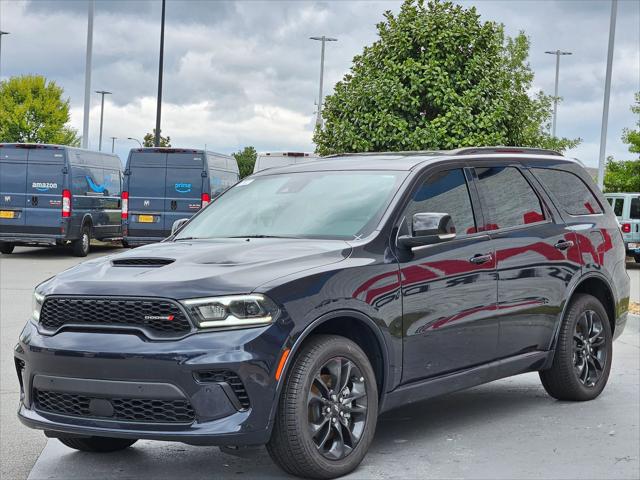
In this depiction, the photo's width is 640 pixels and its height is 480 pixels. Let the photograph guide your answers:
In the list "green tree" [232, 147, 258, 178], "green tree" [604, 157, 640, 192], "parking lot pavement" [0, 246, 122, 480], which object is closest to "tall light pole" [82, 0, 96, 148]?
"parking lot pavement" [0, 246, 122, 480]

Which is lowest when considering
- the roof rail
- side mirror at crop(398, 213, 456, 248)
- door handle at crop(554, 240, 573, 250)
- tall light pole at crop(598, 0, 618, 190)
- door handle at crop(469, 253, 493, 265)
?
door handle at crop(469, 253, 493, 265)

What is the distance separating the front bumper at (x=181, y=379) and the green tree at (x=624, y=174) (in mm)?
35628

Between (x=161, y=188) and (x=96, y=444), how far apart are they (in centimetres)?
1883

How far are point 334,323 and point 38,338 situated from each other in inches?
58.7

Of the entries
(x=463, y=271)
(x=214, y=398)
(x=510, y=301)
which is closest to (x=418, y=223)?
(x=463, y=271)

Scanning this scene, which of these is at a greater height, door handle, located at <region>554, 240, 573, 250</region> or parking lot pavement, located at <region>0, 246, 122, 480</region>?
door handle, located at <region>554, 240, 573, 250</region>

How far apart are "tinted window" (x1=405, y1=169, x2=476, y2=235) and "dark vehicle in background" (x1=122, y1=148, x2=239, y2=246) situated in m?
18.0

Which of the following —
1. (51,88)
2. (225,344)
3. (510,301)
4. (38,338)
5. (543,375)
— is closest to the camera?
(225,344)

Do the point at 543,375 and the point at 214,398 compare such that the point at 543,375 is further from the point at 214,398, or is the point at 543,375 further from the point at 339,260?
the point at 214,398

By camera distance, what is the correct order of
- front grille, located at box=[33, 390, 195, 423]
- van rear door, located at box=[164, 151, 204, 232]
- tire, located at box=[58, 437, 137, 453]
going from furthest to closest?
van rear door, located at box=[164, 151, 204, 232], tire, located at box=[58, 437, 137, 453], front grille, located at box=[33, 390, 195, 423]

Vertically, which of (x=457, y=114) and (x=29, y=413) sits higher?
(x=457, y=114)

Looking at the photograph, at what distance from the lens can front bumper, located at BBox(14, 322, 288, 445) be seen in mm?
4895

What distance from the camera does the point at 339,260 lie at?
18.2 ft

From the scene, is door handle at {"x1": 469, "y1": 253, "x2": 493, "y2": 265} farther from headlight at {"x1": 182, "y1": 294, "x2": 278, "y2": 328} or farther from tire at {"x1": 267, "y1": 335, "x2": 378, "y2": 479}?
headlight at {"x1": 182, "y1": 294, "x2": 278, "y2": 328}
